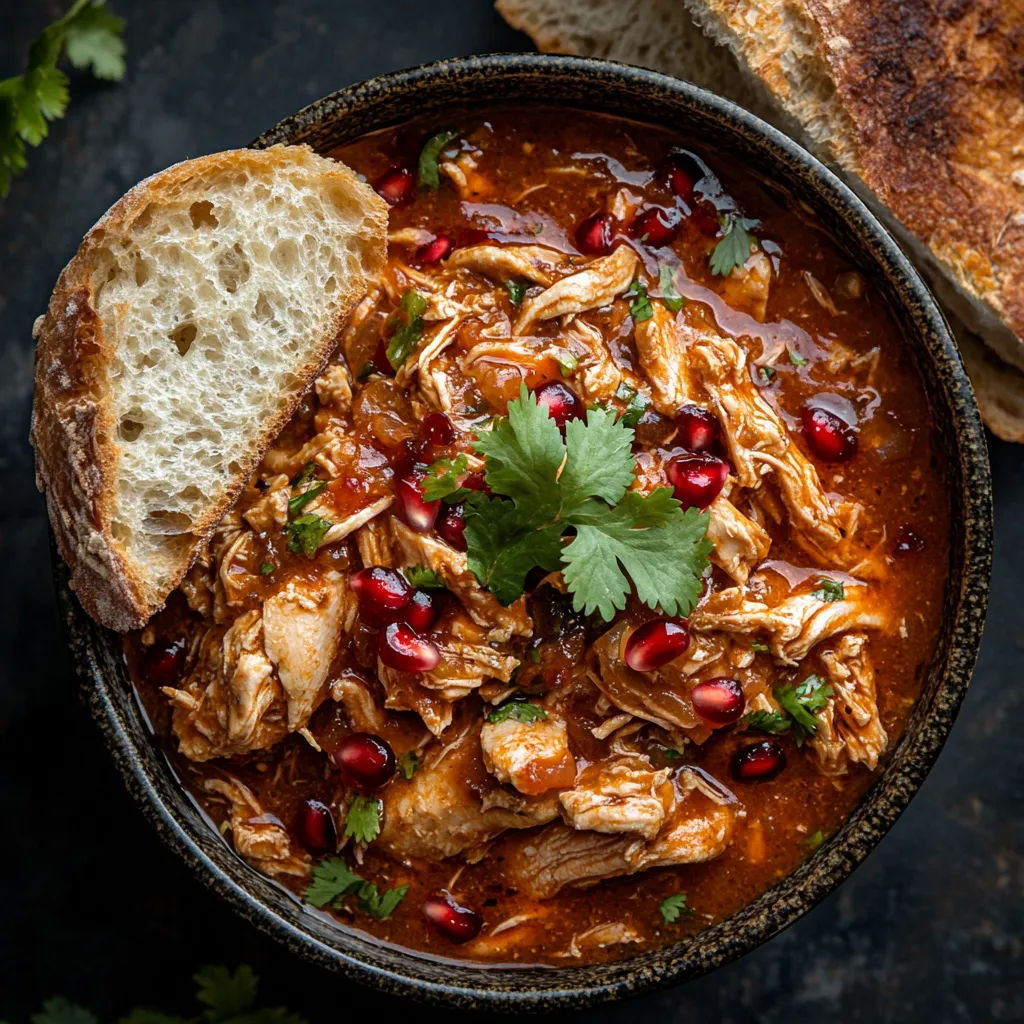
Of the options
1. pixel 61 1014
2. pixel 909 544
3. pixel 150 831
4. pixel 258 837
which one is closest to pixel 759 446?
pixel 909 544

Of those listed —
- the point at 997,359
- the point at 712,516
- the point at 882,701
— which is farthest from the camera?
the point at 997,359

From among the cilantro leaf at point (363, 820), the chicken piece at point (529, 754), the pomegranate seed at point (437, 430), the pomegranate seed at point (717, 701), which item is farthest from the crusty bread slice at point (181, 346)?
the pomegranate seed at point (717, 701)

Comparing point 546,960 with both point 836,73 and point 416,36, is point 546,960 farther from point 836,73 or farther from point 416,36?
point 416,36

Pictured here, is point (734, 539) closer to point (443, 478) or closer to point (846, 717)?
point (846, 717)


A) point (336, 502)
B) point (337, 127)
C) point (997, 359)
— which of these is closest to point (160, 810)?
point (336, 502)

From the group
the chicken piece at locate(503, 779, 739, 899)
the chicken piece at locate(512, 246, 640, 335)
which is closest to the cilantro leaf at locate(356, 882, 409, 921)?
the chicken piece at locate(503, 779, 739, 899)

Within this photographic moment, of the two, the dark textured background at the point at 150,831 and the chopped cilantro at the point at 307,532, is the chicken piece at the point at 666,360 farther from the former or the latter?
the dark textured background at the point at 150,831
